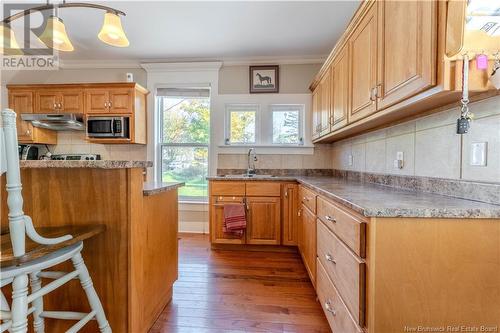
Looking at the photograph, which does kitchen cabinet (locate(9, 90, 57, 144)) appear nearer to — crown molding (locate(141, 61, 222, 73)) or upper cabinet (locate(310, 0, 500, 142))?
crown molding (locate(141, 61, 222, 73))

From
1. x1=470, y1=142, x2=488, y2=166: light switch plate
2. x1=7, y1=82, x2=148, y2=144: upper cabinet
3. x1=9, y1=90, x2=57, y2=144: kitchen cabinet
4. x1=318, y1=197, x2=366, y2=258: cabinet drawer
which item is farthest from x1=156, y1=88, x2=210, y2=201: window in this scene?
x1=470, y1=142, x2=488, y2=166: light switch plate

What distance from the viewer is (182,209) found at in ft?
12.4

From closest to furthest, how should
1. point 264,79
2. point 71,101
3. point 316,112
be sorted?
point 316,112, point 71,101, point 264,79

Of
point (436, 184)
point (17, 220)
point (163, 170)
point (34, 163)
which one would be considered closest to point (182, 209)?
point (163, 170)

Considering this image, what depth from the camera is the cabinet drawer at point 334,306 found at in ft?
3.72

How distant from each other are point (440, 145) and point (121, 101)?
138 inches

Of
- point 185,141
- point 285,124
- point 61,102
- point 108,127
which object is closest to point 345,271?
point 285,124

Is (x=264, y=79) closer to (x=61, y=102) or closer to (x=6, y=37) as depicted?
(x=6, y=37)

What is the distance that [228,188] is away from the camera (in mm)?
2945

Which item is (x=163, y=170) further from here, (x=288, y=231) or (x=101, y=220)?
(x=101, y=220)

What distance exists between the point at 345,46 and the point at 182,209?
2.99 metres

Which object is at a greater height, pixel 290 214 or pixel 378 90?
pixel 378 90

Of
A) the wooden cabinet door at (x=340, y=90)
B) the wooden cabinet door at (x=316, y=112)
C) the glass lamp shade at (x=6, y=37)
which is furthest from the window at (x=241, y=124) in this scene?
the glass lamp shade at (x=6, y=37)

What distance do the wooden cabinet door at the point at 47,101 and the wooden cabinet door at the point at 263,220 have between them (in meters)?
2.93
